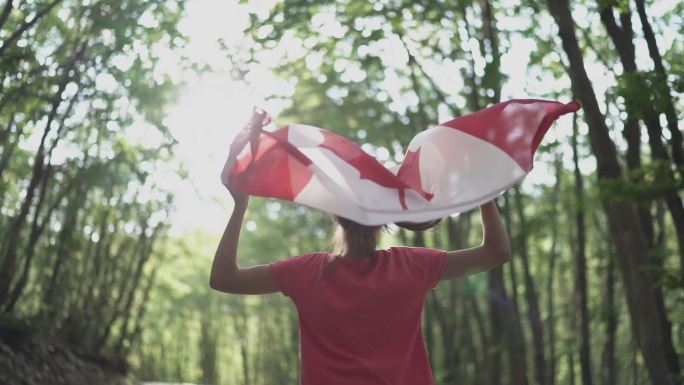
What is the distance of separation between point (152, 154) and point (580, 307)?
633 centimetres

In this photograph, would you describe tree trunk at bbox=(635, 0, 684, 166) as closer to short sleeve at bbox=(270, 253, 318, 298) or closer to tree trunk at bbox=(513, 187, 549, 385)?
tree trunk at bbox=(513, 187, 549, 385)

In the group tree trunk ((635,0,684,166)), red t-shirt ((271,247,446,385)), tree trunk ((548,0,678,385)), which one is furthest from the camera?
tree trunk ((548,0,678,385))

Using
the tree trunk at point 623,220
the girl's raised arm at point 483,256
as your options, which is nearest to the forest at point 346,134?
the tree trunk at point 623,220

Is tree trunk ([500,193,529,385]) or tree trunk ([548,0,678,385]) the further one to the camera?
tree trunk ([500,193,529,385])

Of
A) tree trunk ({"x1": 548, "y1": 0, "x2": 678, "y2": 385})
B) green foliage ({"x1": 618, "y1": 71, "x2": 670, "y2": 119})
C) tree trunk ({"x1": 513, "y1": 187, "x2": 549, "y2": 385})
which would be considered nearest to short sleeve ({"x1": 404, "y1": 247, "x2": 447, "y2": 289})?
green foliage ({"x1": 618, "y1": 71, "x2": 670, "y2": 119})

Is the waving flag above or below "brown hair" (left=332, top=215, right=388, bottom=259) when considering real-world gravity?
above

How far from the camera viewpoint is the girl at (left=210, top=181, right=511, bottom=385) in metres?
2.42

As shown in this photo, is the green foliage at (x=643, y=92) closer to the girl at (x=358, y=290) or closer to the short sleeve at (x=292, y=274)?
the girl at (x=358, y=290)

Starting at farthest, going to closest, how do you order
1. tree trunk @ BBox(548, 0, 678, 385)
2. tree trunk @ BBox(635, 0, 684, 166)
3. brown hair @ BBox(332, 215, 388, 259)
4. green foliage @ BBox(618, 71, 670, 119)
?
tree trunk @ BBox(548, 0, 678, 385), tree trunk @ BBox(635, 0, 684, 166), green foliage @ BBox(618, 71, 670, 119), brown hair @ BBox(332, 215, 388, 259)

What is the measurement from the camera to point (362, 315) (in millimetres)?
2441

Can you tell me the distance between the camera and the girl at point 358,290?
2.42m

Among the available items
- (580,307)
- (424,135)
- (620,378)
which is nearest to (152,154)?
(580,307)

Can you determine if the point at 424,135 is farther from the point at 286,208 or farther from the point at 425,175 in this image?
the point at 286,208

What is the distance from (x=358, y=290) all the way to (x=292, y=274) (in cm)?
20
